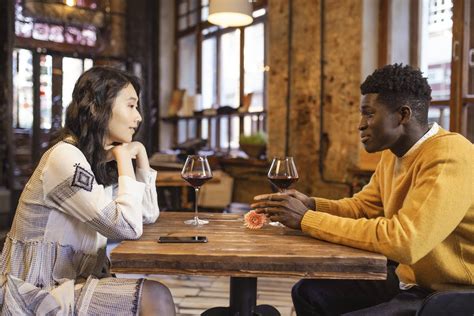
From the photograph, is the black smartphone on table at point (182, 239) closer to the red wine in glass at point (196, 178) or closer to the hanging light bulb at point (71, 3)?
the red wine in glass at point (196, 178)

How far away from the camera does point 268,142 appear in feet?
16.8

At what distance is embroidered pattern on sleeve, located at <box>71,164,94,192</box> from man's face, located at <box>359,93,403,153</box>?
922 millimetres

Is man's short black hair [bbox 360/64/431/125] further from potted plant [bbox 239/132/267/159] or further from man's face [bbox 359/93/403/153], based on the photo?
potted plant [bbox 239/132/267/159]

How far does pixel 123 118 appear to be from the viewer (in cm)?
187

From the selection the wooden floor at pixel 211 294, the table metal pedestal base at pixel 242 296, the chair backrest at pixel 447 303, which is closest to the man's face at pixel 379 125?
the chair backrest at pixel 447 303

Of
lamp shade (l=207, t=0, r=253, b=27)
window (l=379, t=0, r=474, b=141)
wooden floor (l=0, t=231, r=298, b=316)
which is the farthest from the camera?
lamp shade (l=207, t=0, r=253, b=27)

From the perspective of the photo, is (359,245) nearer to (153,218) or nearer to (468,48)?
(153,218)

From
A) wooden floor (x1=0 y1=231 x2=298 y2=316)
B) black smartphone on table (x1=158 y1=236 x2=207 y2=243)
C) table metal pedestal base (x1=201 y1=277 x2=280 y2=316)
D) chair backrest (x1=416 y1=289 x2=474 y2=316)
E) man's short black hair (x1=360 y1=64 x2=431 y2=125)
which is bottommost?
wooden floor (x1=0 y1=231 x2=298 y2=316)

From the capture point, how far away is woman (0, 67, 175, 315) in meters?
1.54

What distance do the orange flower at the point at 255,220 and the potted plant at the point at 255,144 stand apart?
11.4 feet

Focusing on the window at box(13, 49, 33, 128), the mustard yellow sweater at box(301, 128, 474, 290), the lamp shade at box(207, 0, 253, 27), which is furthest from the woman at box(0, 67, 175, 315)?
the window at box(13, 49, 33, 128)

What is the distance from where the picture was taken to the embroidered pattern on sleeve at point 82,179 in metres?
1.60

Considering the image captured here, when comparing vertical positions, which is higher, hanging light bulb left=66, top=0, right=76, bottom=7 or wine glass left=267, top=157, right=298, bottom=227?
hanging light bulb left=66, top=0, right=76, bottom=7

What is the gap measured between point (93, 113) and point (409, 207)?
1127mm
